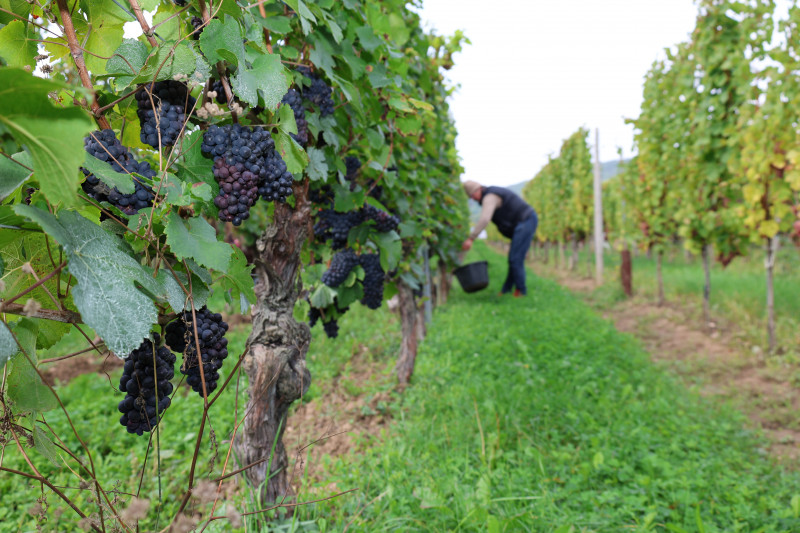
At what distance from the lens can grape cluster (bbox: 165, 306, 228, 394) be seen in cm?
107

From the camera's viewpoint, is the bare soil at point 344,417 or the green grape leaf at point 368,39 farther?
the bare soil at point 344,417

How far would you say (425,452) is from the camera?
2699 millimetres

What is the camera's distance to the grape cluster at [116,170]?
2.88ft

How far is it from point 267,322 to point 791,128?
233 inches

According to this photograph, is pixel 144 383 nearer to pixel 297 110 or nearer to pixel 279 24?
pixel 297 110

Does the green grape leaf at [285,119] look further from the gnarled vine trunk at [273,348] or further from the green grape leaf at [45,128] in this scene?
the green grape leaf at [45,128]

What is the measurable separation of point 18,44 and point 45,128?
678 mm

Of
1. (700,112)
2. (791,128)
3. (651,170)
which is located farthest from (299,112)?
(651,170)

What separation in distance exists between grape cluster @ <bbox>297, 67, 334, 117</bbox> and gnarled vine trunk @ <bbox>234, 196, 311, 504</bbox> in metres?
0.40

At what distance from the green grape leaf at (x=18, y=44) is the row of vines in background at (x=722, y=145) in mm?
5844

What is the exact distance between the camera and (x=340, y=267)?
2.57 meters

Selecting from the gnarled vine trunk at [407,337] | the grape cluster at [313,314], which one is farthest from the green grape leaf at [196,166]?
the gnarled vine trunk at [407,337]

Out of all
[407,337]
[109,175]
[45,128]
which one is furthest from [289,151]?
[407,337]

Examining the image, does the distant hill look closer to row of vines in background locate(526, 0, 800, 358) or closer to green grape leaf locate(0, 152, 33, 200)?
row of vines in background locate(526, 0, 800, 358)
